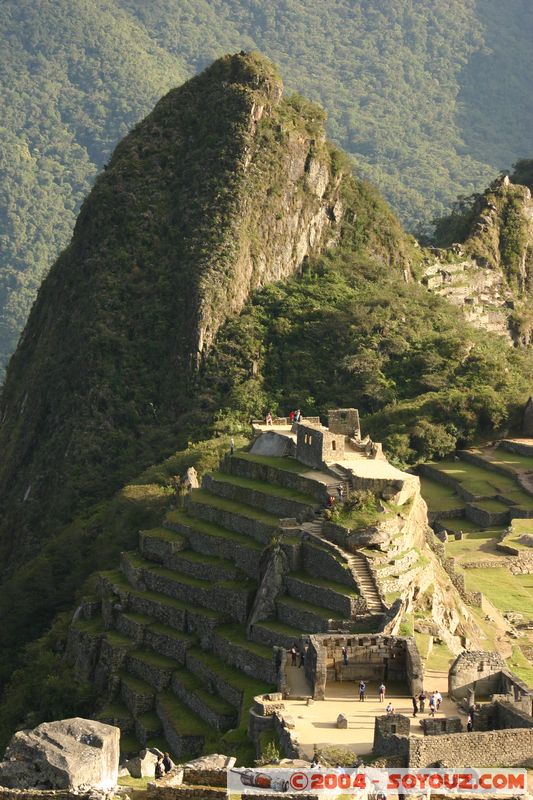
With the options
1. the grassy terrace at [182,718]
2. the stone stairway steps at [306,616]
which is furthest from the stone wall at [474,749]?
the grassy terrace at [182,718]

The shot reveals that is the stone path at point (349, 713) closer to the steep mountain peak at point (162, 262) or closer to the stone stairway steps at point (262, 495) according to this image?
the stone stairway steps at point (262, 495)

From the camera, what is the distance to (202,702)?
56.6 meters

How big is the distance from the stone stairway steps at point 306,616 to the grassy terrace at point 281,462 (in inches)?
271

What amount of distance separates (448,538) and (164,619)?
21.4 metres

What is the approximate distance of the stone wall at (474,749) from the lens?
40.3 metres

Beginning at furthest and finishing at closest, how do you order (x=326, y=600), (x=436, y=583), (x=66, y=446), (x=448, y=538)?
(x=66, y=446)
(x=448, y=538)
(x=436, y=583)
(x=326, y=600)

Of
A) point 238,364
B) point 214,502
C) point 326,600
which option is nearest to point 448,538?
point 214,502

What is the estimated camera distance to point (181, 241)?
461ft

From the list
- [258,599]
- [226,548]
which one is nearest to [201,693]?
[258,599]

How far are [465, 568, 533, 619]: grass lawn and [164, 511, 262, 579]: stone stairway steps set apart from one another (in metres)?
9.02

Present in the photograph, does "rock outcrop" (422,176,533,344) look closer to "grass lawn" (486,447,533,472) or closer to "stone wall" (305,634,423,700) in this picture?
"grass lawn" (486,447,533,472)

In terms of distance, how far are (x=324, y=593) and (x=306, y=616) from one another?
0.83m

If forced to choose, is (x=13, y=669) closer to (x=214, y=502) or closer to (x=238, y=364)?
(x=214, y=502)

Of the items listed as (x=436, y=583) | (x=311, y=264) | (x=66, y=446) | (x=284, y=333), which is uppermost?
(x=311, y=264)
